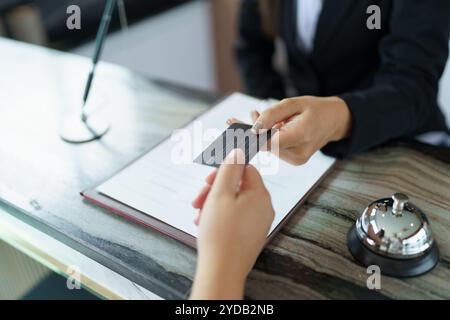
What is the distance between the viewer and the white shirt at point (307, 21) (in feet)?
3.13

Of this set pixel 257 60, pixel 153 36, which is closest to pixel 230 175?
pixel 257 60

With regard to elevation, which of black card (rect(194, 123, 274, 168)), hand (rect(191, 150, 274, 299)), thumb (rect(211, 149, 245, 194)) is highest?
thumb (rect(211, 149, 245, 194))

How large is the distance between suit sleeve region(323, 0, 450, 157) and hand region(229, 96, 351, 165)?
29 mm

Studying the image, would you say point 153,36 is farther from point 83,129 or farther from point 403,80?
point 403,80

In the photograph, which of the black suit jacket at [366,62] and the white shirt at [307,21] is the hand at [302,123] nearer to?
the black suit jacket at [366,62]

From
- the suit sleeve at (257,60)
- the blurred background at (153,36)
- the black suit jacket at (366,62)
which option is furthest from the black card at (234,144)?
the suit sleeve at (257,60)

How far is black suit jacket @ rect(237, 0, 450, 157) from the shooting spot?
2.12 feet

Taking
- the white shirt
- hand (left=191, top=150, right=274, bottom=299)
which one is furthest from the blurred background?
hand (left=191, top=150, right=274, bottom=299)

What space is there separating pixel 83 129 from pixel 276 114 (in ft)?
1.18

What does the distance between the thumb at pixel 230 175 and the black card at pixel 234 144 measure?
1.3 inches

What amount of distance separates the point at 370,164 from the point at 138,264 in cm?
36

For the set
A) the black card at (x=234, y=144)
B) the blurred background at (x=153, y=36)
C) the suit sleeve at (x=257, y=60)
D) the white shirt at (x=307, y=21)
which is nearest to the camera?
the black card at (x=234, y=144)

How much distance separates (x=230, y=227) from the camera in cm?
42

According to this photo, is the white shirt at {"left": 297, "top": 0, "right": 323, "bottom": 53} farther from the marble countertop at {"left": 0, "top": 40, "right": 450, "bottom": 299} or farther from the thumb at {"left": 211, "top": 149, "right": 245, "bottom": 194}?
the thumb at {"left": 211, "top": 149, "right": 245, "bottom": 194}
